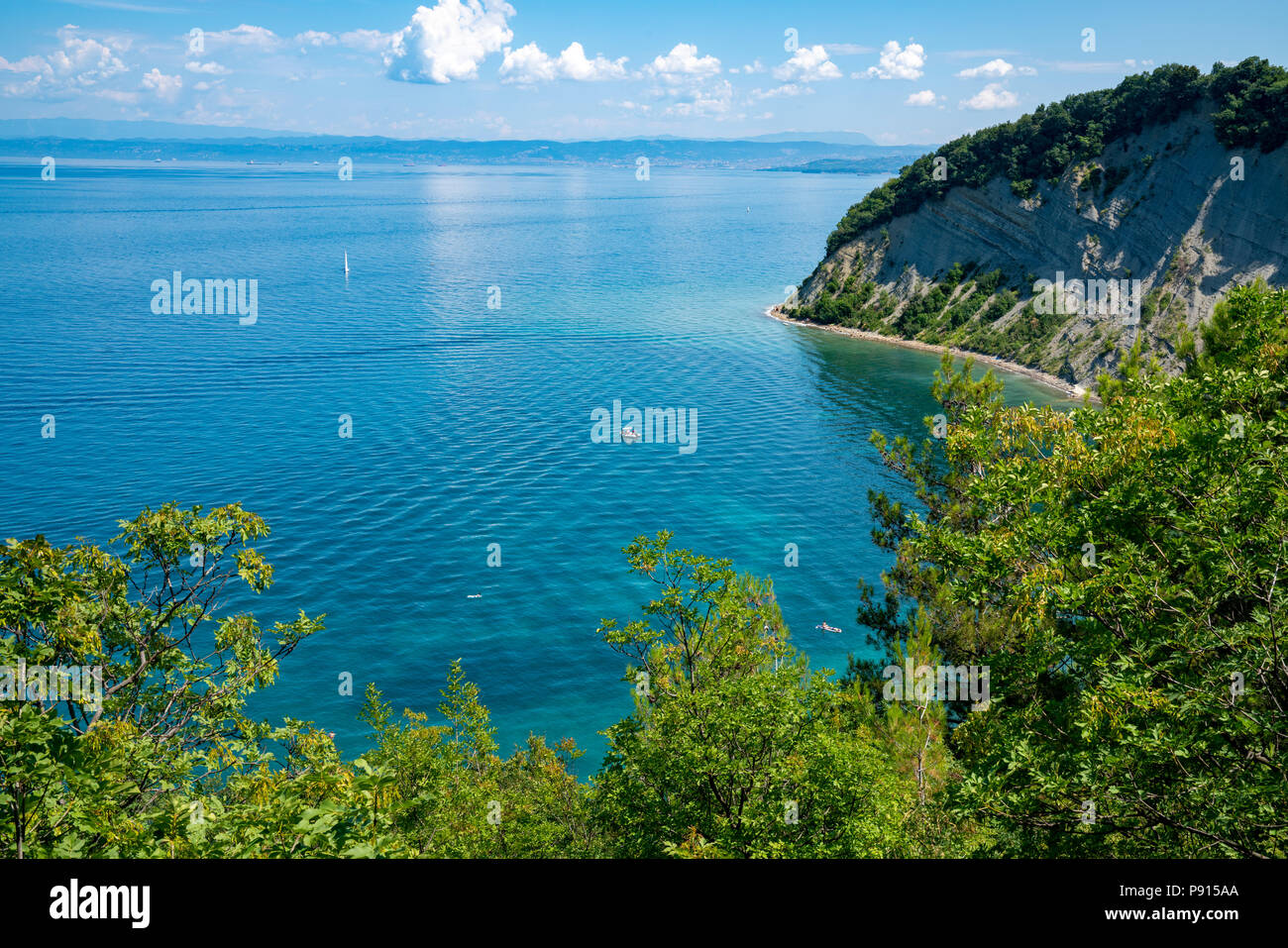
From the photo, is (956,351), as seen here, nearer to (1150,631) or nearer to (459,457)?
(459,457)

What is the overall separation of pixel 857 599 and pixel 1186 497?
39951mm

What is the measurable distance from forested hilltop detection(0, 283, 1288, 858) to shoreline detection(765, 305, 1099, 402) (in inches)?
2385

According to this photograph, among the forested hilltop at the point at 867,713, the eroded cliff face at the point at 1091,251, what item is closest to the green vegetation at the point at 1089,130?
the eroded cliff face at the point at 1091,251

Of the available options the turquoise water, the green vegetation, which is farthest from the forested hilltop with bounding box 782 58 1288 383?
the turquoise water

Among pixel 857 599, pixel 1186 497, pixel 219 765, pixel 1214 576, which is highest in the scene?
pixel 1186 497

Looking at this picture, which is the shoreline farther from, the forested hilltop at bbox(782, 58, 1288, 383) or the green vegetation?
the green vegetation

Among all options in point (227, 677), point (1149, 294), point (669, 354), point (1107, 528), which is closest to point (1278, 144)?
point (1149, 294)

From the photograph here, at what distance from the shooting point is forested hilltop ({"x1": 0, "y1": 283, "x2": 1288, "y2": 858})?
12.0 m

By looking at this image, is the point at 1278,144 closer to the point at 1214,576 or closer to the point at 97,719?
the point at 1214,576

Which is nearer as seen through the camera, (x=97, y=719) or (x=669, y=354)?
(x=97, y=719)

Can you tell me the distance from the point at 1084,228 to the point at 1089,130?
40.0 ft

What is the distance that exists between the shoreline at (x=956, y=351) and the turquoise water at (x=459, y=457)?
10.4ft

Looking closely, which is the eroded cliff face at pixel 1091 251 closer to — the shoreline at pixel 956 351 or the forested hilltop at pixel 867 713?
the shoreline at pixel 956 351

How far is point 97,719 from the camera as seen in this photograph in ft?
50.2
